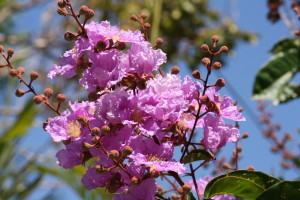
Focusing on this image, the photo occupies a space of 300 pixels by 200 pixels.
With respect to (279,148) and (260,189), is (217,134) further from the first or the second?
(279,148)

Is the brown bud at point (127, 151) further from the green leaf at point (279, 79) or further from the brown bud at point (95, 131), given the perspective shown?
the green leaf at point (279, 79)

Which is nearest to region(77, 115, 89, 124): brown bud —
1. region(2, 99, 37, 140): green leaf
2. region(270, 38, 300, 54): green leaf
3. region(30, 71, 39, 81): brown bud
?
region(30, 71, 39, 81): brown bud

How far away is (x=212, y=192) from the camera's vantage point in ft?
1.92

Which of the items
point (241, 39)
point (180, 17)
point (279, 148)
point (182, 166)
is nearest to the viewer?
point (182, 166)

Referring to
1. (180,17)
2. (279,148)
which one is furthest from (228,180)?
(180,17)

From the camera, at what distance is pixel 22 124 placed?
7.43ft

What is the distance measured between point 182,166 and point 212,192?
0.24ft

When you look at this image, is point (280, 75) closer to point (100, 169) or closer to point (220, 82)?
point (220, 82)

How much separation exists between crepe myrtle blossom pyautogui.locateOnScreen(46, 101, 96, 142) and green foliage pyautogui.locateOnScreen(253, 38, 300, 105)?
0.53 metres

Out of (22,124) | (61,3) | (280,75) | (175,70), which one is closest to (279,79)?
(280,75)

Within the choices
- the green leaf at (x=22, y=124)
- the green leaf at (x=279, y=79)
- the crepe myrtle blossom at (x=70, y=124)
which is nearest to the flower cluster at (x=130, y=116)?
the crepe myrtle blossom at (x=70, y=124)

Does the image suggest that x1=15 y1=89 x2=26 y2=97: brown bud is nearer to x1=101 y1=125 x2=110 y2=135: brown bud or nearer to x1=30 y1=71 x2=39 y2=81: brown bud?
x1=30 y1=71 x2=39 y2=81: brown bud

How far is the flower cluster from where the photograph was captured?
0.55m

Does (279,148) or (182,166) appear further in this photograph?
(279,148)
